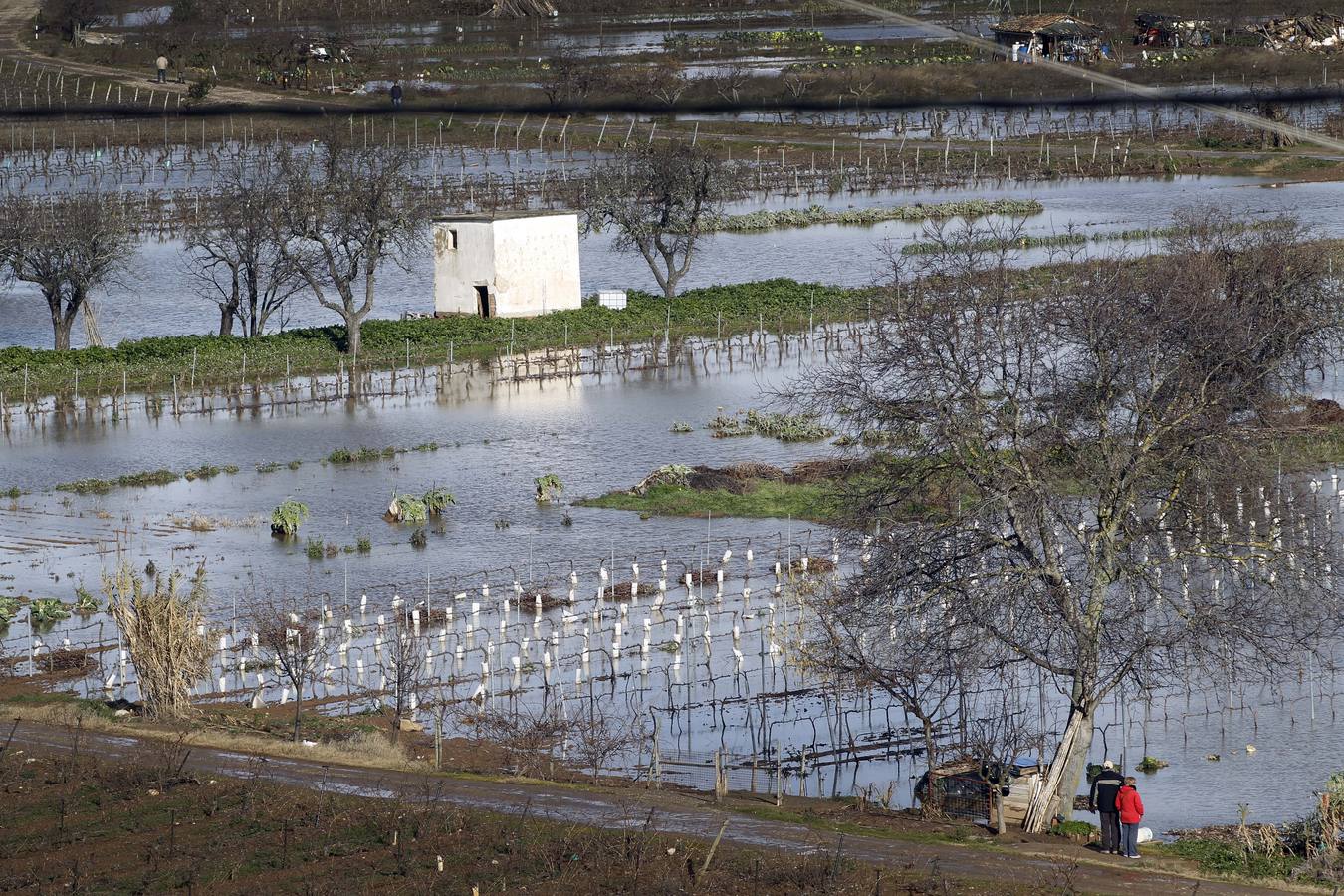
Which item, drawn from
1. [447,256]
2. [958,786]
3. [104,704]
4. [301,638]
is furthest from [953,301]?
[447,256]

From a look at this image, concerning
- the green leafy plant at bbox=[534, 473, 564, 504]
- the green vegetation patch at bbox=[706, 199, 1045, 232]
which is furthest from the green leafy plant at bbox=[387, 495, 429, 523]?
the green vegetation patch at bbox=[706, 199, 1045, 232]

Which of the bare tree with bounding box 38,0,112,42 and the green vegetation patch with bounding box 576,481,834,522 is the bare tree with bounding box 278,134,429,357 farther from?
the green vegetation patch with bounding box 576,481,834,522

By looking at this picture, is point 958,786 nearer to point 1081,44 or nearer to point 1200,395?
point 1200,395

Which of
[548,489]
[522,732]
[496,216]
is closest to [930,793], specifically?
[522,732]

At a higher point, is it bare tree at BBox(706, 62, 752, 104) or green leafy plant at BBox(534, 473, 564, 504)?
bare tree at BBox(706, 62, 752, 104)

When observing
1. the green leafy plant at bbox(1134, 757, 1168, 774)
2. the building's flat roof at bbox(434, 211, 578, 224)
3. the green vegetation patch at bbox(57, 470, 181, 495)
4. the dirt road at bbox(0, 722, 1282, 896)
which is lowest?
the green leafy plant at bbox(1134, 757, 1168, 774)

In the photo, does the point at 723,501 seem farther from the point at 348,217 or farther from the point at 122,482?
the point at 348,217

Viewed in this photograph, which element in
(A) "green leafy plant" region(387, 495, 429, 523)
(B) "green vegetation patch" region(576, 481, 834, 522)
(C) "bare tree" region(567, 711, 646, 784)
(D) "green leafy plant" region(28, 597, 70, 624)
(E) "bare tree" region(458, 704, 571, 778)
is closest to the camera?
(E) "bare tree" region(458, 704, 571, 778)
